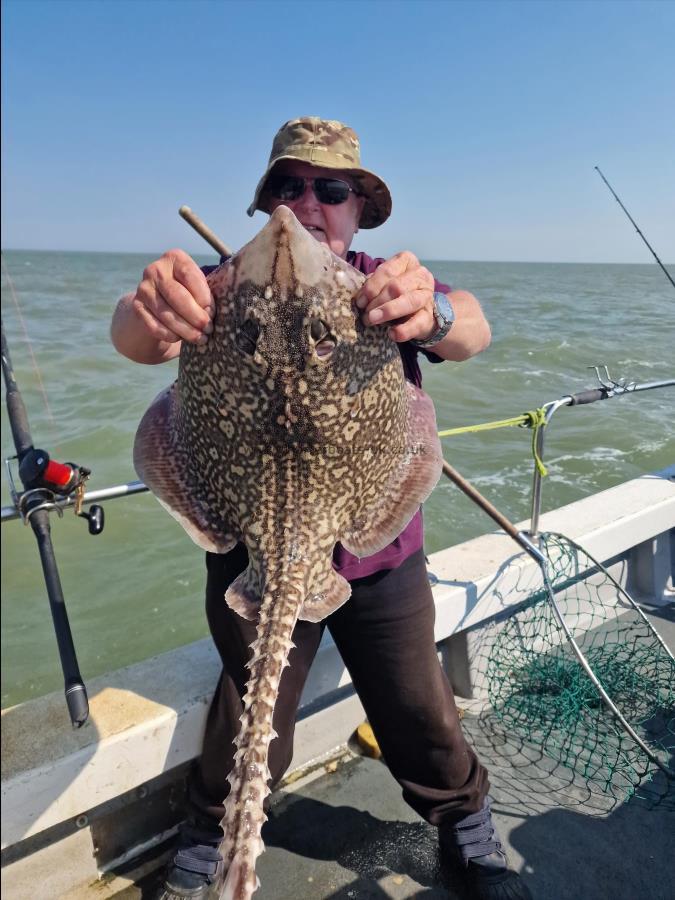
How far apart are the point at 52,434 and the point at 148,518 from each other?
5031mm

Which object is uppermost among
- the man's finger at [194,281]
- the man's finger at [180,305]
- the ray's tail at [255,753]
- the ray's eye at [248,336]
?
the man's finger at [194,281]

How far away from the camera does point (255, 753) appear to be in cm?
135

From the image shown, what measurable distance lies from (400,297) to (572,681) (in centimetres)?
284

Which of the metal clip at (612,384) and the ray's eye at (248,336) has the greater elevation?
the ray's eye at (248,336)

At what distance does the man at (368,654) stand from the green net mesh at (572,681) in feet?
2.94

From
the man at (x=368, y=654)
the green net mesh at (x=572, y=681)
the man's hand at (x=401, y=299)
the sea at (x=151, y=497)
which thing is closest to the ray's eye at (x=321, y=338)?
the man's hand at (x=401, y=299)

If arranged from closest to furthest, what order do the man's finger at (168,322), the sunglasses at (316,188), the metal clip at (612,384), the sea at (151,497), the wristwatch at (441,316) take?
the man's finger at (168,322) → the wristwatch at (441,316) → the sunglasses at (316,188) → the metal clip at (612,384) → the sea at (151,497)

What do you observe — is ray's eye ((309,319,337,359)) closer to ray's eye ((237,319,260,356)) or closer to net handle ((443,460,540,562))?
ray's eye ((237,319,260,356))

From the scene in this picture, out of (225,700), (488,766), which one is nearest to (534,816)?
(488,766)

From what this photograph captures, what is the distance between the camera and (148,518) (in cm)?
989

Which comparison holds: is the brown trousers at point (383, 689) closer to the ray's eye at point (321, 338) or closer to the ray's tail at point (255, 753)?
the ray's tail at point (255, 753)

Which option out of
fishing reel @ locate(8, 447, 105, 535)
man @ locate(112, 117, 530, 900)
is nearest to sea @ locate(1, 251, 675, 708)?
fishing reel @ locate(8, 447, 105, 535)

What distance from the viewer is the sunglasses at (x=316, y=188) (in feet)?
7.59

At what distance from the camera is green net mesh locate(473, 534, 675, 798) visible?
10.4 feet
